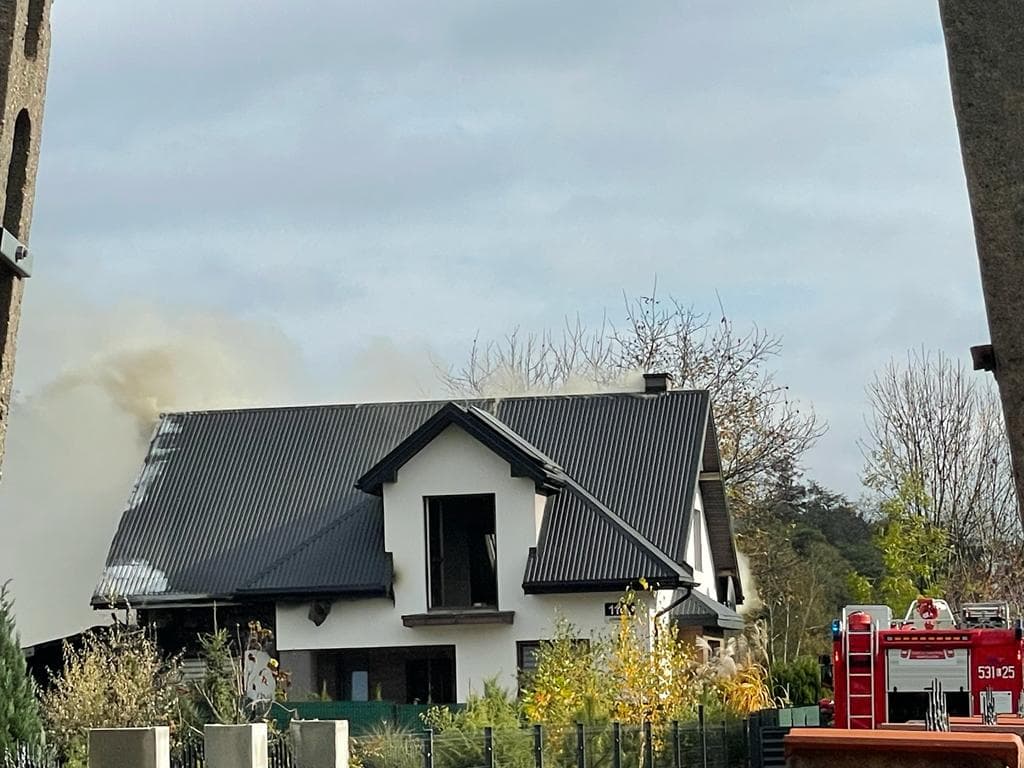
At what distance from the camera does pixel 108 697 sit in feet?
78.2

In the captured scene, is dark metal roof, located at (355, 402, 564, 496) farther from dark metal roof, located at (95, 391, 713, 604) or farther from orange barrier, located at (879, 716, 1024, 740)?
orange barrier, located at (879, 716, 1024, 740)

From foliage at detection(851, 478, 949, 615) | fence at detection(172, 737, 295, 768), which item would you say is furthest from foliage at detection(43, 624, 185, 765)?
foliage at detection(851, 478, 949, 615)

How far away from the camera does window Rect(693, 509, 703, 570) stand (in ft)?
116

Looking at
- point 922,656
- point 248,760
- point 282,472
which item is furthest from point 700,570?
point 248,760

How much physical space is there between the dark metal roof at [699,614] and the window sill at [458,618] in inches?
130

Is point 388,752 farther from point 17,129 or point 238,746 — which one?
point 17,129

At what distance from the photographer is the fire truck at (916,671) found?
1800 centimetres

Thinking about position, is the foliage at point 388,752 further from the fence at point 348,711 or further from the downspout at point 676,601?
the downspout at point 676,601

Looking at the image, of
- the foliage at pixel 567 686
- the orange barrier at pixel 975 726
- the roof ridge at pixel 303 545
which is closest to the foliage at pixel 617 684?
the foliage at pixel 567 686

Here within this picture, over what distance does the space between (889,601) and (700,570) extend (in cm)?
961

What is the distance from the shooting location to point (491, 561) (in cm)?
3284

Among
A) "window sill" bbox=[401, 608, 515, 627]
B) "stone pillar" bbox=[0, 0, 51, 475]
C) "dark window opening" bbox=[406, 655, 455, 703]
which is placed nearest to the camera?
"stone pillar" bbox=[0, 0, 51, 475]

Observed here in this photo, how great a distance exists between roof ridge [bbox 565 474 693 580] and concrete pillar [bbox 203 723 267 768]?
16814 mm

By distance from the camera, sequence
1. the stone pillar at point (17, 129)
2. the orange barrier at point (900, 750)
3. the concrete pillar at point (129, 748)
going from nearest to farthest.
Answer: the stone pillar at point (17, 129)
the orange barrier at point (900, 750)
the concrete pillar at point (129, 748)
